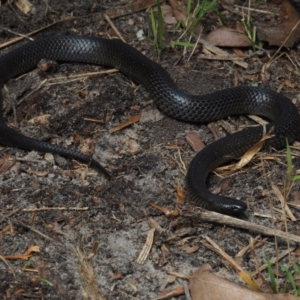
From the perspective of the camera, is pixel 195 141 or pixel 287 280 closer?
pixel 287 280

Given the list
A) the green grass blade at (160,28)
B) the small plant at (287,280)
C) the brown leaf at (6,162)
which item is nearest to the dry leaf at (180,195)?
the small plant at (287,280)

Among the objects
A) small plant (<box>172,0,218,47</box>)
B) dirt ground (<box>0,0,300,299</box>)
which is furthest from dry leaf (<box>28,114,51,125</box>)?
small plant (<box>172,0,218,47</box>)

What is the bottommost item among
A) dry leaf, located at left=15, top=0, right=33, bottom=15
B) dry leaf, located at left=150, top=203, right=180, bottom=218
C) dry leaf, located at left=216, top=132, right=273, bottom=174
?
dry leaf, located at left=216, top=132, right=273, bottom=174

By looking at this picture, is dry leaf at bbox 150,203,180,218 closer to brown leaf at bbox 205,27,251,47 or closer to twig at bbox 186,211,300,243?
twig at bbox 186,211,300,243

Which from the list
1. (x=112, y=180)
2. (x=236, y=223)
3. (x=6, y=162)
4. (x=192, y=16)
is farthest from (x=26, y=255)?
(x=192, y=16)

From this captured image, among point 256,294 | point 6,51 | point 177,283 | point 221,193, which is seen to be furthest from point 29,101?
point 256,294

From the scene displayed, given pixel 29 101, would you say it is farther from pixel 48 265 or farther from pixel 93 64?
pixel 48 265

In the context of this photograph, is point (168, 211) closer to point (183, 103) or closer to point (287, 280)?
point (287, 280)
